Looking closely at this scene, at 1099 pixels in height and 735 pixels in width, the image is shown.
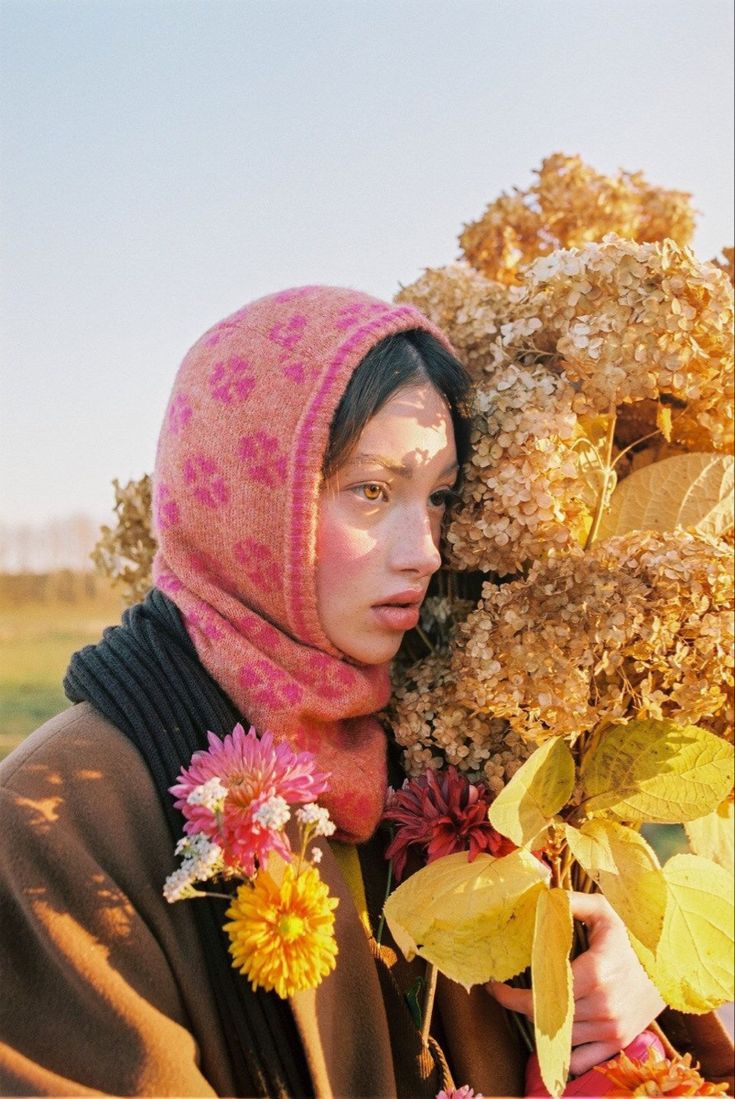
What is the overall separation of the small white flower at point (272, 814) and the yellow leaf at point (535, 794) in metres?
0.31

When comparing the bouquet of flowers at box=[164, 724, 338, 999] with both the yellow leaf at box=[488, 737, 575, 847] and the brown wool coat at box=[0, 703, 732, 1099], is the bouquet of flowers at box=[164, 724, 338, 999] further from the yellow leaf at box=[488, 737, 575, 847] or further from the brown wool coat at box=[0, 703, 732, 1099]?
the yellow leaf at box=[488, 737, 575, 847]

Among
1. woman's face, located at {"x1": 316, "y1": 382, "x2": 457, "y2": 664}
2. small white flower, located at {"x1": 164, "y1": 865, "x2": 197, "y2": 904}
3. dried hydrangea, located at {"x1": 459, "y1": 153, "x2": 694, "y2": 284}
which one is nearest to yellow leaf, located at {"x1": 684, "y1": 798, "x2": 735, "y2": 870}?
woman's face, located at {"x1": 316, "y1": 382, "x2": 457, "y2": 664}

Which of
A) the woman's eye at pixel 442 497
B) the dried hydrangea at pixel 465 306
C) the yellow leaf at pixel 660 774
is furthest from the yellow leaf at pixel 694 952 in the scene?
the dried hydrangea at pixel 465 306

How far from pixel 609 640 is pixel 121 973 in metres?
0.78

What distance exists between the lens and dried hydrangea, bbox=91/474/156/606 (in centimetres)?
205

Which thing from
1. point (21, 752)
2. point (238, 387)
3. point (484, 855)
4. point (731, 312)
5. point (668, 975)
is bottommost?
point (668, 975)

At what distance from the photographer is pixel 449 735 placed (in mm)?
1578

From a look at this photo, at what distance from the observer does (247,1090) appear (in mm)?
1364

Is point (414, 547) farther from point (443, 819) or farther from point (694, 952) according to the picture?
point (694, 952)

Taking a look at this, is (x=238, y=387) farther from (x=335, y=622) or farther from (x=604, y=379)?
(x=604, y=379)

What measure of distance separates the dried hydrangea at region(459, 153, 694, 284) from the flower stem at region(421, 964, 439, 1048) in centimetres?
134

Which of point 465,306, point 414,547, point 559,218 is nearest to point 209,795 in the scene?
point 414,547

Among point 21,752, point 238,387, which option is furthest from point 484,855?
point 238,387

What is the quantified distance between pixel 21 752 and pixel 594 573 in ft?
2.85
